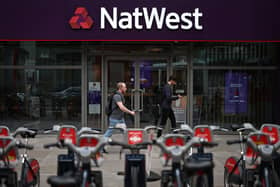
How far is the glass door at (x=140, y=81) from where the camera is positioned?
1262 cm

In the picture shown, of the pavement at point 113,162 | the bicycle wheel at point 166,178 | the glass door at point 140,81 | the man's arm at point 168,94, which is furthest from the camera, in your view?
the glass door at point 140,81

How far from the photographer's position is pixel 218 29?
11328 millimetres

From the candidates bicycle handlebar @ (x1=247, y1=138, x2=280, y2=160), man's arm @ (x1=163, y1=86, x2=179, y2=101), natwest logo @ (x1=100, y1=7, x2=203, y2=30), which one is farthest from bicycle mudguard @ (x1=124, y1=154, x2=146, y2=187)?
natwest logo @ (x1=100, y1=7, x2=203, y2=30)

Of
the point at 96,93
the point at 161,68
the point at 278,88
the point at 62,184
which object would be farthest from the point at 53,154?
the point at 278,88

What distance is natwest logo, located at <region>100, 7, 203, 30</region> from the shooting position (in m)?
11.1

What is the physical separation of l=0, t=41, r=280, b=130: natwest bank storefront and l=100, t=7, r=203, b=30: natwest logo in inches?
57.2

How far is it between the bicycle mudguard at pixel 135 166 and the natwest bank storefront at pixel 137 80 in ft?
→ 23.4

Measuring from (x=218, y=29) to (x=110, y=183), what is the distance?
602 cm

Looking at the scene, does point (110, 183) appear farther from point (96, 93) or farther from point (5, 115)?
point (5, 115)

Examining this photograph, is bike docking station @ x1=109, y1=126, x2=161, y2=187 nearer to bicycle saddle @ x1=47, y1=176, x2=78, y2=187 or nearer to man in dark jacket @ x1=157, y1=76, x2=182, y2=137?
bicycle saddle @ x1=47, y1=176, x2=78, y2=187

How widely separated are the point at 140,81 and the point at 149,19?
90.4 inches

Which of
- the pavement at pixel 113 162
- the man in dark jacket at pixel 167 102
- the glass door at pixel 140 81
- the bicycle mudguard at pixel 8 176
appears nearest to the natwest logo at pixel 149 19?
the man in dark jacket at pixel 167 102

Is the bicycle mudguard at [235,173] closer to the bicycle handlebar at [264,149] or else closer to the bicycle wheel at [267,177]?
the bicycle wheel at [267,177]

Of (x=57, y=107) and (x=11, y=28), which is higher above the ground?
(x=11, y=28)
